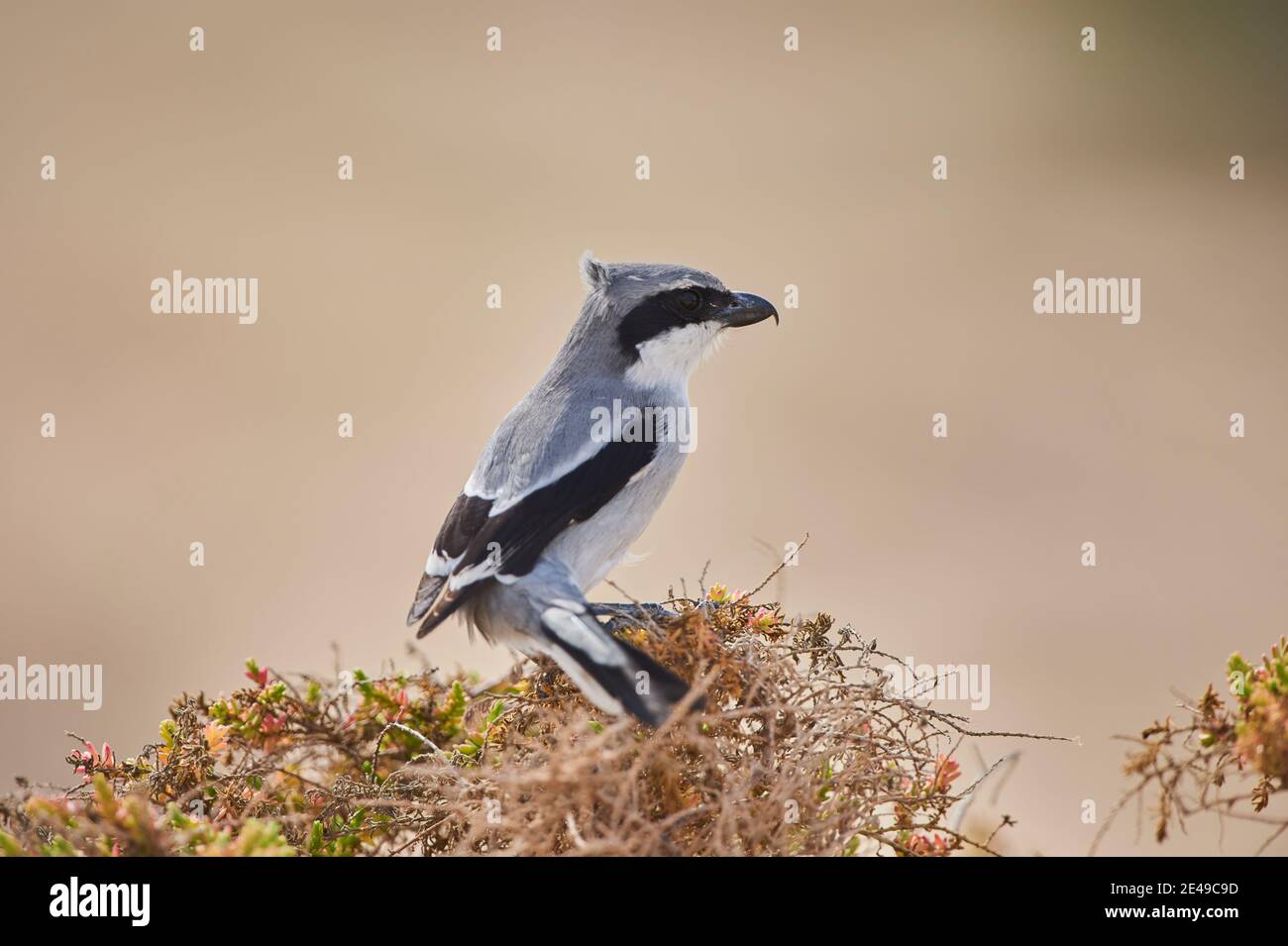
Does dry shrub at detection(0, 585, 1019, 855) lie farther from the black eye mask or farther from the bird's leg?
the black eye mask

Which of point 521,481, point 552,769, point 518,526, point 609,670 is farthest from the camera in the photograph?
point 521,481

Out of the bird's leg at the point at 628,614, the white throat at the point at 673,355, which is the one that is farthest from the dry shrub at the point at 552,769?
the white throat at the point at 673,355

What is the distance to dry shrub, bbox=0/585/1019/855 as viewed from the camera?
190 cm

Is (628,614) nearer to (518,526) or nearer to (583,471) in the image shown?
(518,526)

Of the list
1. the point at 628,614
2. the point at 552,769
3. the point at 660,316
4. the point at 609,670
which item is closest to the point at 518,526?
the point at 628,614

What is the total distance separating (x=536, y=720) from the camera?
8.32ft

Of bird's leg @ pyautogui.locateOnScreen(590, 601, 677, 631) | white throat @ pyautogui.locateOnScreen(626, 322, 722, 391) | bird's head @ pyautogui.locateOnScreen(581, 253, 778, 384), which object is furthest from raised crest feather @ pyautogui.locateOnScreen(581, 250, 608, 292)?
bird's leg @ pyautogui.locateOnScreen(590, 601, 677, 631)

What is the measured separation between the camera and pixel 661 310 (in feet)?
12.4

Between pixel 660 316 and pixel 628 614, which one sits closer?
pixel 628 614

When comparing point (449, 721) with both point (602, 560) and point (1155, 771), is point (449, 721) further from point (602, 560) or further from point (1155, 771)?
point (1155, 771)

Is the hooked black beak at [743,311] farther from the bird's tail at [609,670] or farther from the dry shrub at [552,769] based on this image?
the bird's tail at [609,670]

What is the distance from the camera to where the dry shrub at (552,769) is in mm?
1898

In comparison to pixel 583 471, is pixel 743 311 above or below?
above

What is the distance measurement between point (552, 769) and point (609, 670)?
550 mm
